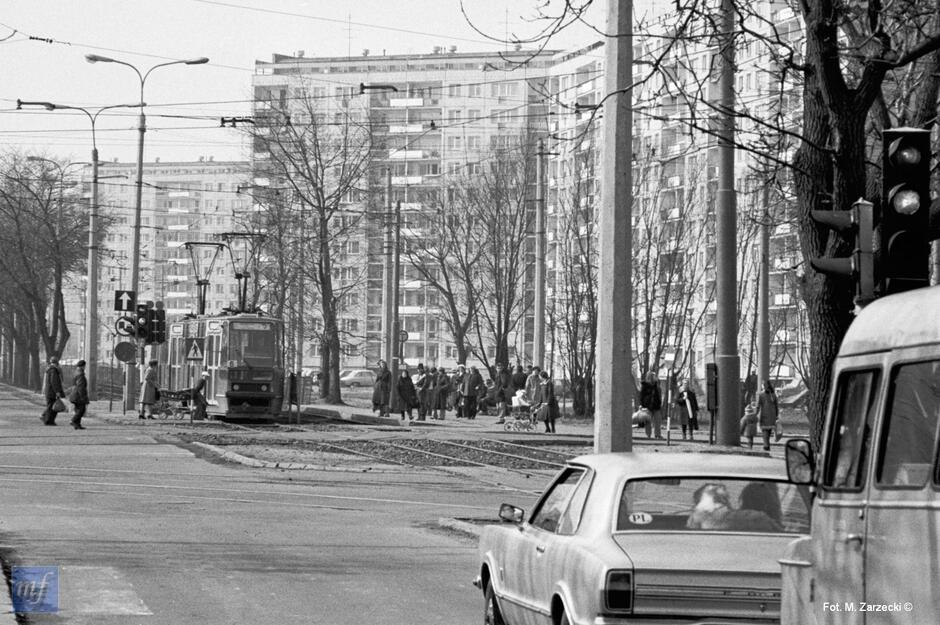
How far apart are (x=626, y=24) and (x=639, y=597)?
8389 mm

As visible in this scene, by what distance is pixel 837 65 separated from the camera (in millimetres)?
12445

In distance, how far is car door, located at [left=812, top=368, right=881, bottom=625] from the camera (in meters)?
5.55

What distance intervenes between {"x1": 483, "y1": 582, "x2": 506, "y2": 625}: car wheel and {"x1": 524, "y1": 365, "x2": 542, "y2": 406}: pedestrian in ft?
101

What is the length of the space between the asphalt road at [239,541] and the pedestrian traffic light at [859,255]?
316 cm

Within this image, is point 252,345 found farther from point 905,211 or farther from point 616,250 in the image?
point 905,211

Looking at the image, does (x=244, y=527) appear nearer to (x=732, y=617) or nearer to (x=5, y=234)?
(x=732, y=617)

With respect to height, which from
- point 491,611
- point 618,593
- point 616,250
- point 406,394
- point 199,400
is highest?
point 616,250

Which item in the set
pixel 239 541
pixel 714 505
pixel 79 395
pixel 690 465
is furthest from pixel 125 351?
pixel 714 505

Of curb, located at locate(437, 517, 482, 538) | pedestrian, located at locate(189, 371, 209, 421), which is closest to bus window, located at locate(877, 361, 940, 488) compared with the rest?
curb, located at locate(437, 517, 482, 538)

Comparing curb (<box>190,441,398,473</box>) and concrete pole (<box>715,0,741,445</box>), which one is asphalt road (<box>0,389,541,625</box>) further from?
concrete pole (<box>715,0,741,445</box>)

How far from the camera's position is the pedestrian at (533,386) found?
134ft

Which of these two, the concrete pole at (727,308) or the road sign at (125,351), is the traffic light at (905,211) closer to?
the concrete pole at (727,308)

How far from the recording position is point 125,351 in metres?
43.1

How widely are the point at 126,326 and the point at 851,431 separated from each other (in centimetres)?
3892
